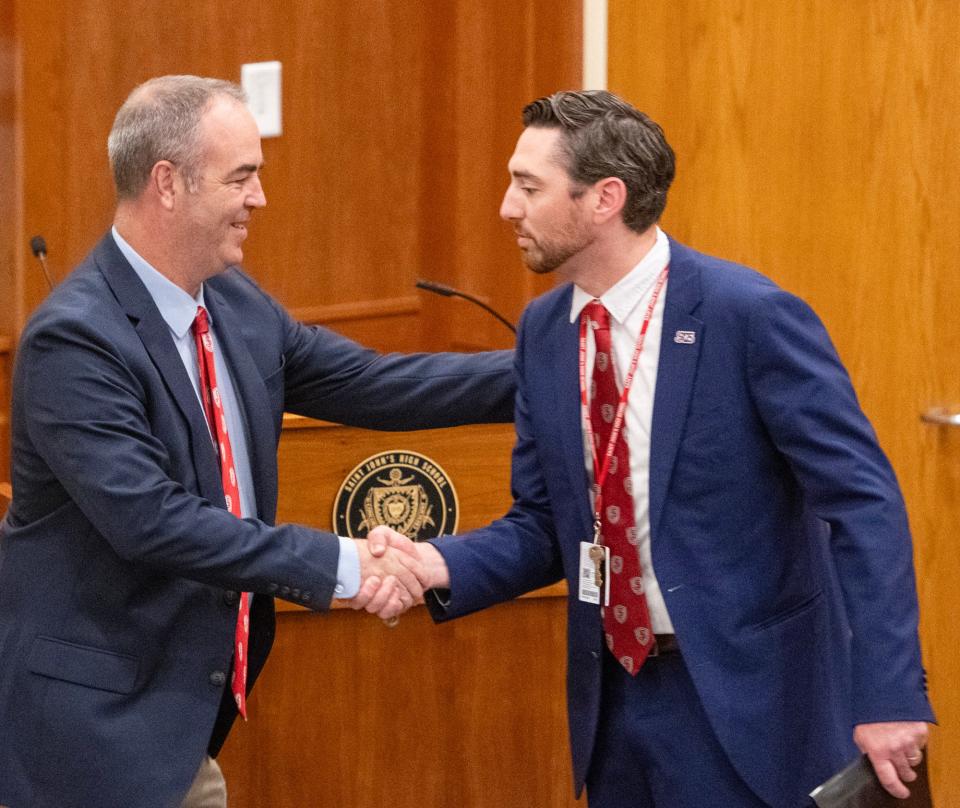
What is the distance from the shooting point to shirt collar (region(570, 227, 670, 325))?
2422 millimetres

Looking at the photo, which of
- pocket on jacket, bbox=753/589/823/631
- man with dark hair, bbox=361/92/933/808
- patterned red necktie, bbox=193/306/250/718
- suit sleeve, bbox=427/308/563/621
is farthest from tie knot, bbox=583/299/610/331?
patterned red necktie, bbox=193/306/250/718

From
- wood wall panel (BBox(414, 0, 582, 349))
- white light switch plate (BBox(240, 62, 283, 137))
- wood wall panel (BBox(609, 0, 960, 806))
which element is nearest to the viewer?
wood wall panel (BBox(609, 0, 960, 806))

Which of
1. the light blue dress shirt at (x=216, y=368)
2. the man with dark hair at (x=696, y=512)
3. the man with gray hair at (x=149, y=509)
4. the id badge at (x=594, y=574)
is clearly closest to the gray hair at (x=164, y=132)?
the man with gray hair at (x=149, y=509)

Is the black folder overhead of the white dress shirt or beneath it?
beneath

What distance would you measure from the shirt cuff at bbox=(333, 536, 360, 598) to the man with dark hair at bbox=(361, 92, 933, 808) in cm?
34

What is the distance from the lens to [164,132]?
8.39ft

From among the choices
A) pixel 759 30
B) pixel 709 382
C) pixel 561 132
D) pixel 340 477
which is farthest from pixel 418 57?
pixel 709 382

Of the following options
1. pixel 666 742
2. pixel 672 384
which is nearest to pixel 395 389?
pixel 672 384

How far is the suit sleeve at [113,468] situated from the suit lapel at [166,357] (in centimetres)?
4

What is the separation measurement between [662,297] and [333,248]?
1901 mm

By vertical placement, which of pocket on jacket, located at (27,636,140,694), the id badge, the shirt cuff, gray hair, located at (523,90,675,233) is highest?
gray hair, located at (523,90,675,233)

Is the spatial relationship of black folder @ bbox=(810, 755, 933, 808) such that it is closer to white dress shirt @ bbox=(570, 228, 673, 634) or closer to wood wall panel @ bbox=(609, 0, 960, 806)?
white dress shirt @ bbox=(570, 228, 673, 634)

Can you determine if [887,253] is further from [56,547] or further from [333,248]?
[56,547]

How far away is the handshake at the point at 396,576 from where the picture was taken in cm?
268
